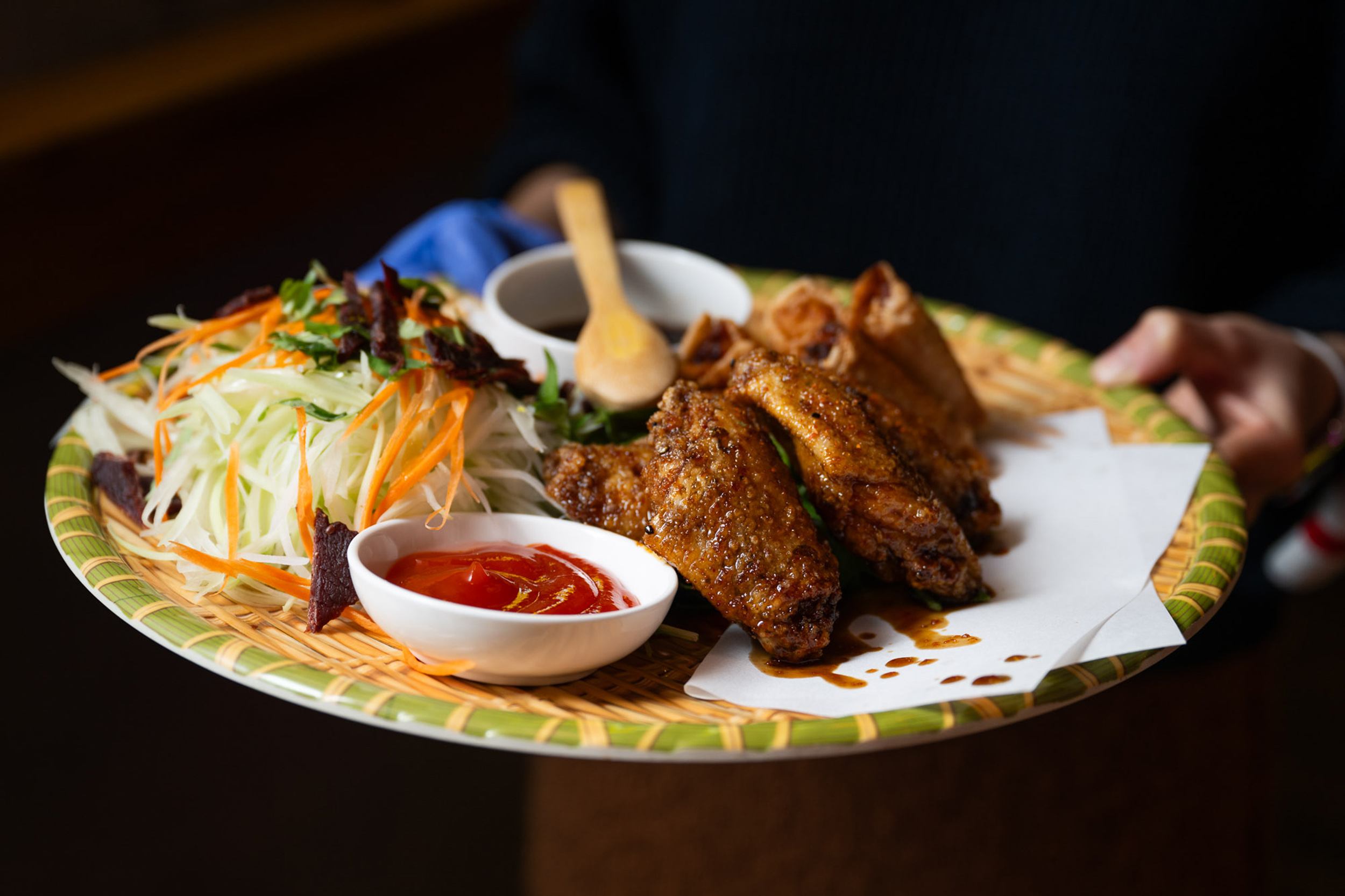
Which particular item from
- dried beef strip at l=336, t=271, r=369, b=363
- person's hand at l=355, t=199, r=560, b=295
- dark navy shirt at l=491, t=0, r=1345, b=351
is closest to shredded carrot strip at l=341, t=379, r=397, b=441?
dried beef strip at l=336, t=271, r=369, b=363

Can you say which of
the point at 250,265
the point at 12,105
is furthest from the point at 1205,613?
the point at 250,265

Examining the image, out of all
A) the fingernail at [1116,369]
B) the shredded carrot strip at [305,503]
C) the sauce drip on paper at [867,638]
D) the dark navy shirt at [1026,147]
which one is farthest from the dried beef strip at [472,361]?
the dark navy shirt at [1026,147]

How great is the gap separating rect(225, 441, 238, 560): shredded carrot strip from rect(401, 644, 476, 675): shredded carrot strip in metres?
0.44

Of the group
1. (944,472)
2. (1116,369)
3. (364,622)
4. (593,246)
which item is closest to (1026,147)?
(1116,369)

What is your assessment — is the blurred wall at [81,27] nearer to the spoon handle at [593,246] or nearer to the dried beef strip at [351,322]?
the spoon handle at [593,246]

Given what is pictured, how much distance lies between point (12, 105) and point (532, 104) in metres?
2.43

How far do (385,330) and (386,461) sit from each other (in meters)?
0.32

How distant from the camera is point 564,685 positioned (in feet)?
5.44

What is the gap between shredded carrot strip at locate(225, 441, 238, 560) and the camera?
5.98 feet

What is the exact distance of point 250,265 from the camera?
595cm

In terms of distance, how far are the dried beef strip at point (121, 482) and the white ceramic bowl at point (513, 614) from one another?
60cm

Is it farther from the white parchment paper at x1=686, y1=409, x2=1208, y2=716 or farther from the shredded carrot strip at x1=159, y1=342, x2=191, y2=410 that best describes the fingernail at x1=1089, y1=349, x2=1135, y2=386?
the shredded carrot strip at x1=159, y1=342, x2=191, y2=410

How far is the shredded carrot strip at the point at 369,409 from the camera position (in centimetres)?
190

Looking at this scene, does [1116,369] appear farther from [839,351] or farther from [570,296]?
[570,296]
